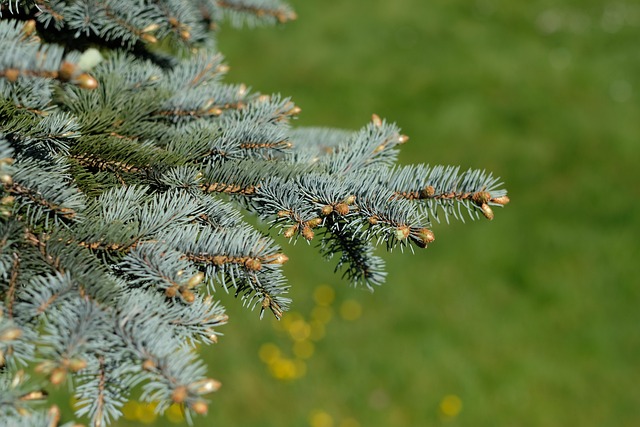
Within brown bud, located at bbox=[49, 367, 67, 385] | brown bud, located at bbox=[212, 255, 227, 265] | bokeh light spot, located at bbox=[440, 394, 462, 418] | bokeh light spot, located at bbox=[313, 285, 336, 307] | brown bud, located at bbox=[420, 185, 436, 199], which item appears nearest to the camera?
brown bud, located at bbox=[49, 367, 67, 385]

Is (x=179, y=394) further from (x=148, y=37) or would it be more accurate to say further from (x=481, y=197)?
(x=148, y=37)

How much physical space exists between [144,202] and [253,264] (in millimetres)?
295

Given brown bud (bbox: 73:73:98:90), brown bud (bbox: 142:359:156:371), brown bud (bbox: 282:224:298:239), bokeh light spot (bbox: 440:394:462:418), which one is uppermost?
bokeh light spot (bbox: 440:394:462:418)

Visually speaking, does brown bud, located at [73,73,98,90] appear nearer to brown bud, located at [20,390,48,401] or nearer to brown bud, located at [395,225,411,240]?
brown bud, located at [20,390,48,401]

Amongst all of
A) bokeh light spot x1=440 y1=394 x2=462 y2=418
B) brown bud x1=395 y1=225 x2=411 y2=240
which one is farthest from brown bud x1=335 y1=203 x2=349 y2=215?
bokeh light spot x1=440 y1=394 x2=462 y2=418

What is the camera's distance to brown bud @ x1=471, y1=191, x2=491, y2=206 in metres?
1.34

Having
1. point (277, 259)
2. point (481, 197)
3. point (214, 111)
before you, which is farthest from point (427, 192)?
point (214, 111)

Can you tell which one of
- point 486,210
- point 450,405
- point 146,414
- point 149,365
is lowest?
point 149,365

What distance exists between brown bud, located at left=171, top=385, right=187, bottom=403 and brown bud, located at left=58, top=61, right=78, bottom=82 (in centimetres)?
50

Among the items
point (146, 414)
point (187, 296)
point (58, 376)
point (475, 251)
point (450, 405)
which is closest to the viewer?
point (58, 376)

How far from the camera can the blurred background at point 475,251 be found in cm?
325

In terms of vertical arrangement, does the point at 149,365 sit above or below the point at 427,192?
below

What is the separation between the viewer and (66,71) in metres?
0.95

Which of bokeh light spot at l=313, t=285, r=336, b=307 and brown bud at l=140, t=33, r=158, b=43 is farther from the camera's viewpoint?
bokeh light spot at l=313, t=285, r=336, b=307
